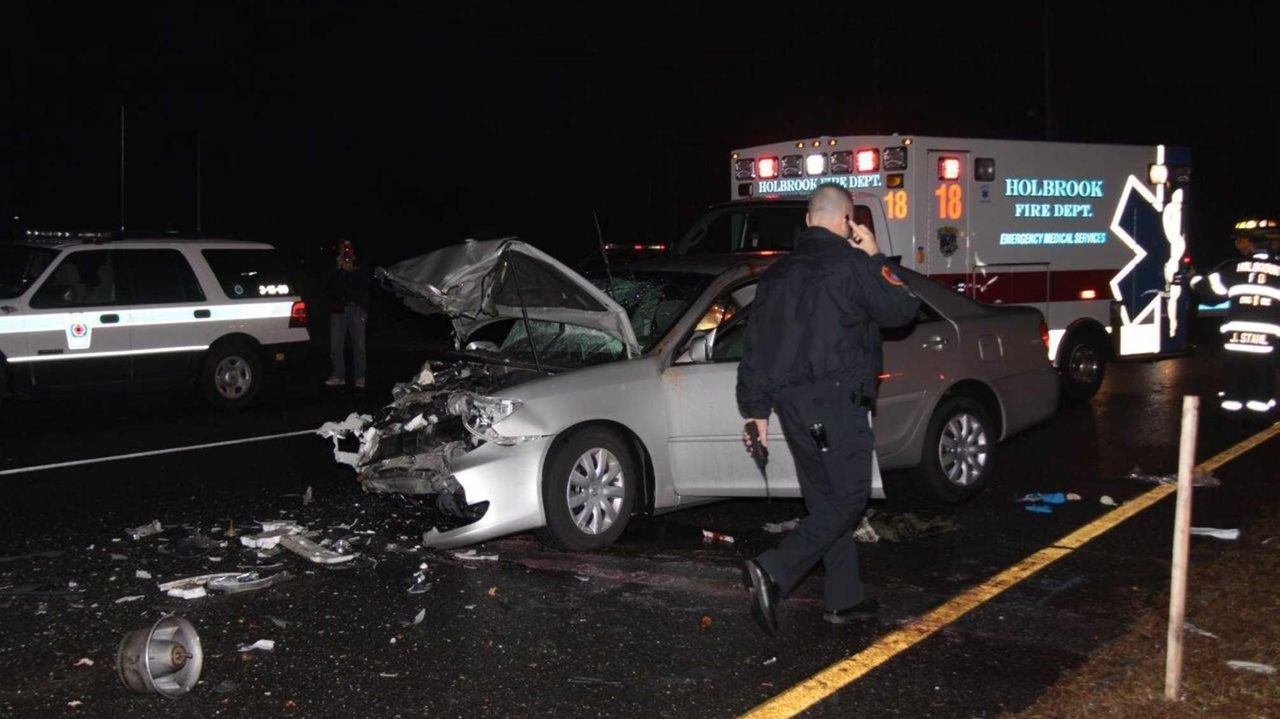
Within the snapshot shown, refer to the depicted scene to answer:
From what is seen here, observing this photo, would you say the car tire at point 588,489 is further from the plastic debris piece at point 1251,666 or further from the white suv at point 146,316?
the white suv at point 146,316

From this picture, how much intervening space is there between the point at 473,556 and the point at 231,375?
23.0ft

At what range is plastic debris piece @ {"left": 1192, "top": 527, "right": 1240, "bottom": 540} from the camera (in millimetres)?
7145

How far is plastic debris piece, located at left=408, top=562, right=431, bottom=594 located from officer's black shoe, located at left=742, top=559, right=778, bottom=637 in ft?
5.83

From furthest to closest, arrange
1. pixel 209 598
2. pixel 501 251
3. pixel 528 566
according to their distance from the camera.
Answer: pixel 501 251, pixel 528 566, pixel 209 598

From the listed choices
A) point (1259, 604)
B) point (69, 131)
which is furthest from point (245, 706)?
point (69, 131)

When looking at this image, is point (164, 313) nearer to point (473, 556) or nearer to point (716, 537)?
point (473, 556)

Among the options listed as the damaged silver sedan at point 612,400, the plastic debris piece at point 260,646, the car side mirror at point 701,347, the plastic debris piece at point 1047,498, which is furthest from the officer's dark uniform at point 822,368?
the plastic debris piece at point 1047,498

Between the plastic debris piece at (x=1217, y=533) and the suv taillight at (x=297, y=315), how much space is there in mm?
9388

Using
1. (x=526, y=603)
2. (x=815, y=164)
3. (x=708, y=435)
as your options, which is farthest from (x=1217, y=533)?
(x=815, y=164)

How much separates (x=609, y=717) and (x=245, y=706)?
1.38 meters

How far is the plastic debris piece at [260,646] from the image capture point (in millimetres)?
5418

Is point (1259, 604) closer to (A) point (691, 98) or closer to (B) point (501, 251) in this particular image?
(B) point (501, 251)

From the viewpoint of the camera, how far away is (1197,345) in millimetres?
18578

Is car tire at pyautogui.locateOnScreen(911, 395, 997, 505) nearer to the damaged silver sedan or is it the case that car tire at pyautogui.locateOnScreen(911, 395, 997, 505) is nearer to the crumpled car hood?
the damaged silver sedan
